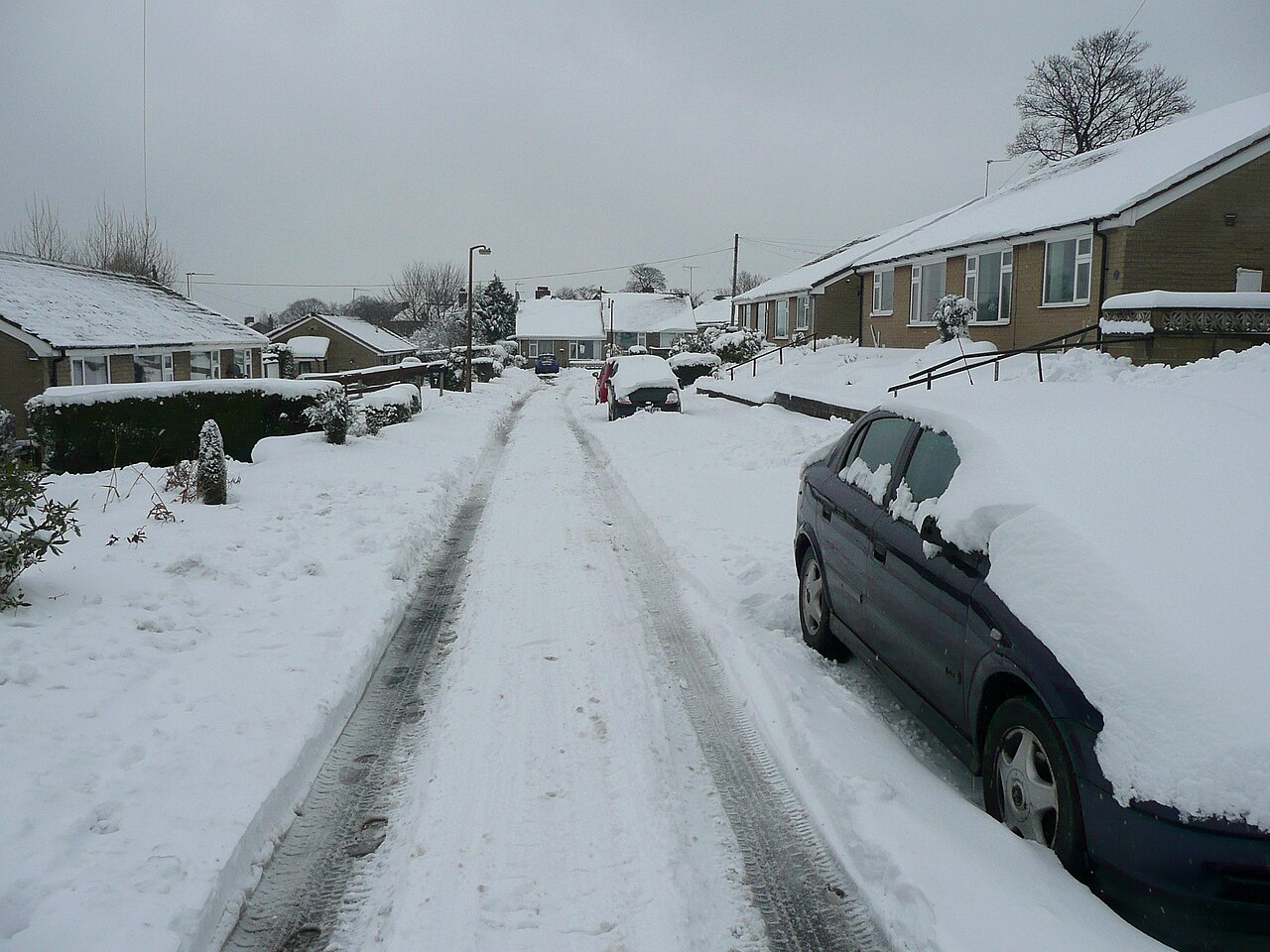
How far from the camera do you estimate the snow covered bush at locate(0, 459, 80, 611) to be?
6.02 metres

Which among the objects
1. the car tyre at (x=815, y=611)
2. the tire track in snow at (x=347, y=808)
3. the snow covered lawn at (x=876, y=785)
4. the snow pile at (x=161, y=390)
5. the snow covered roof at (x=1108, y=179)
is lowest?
the tire track in snow at (x=347, y=808)

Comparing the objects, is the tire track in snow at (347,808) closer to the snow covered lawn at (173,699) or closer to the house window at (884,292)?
the snow covered lawn at (173,699)

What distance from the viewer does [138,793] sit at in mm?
4078

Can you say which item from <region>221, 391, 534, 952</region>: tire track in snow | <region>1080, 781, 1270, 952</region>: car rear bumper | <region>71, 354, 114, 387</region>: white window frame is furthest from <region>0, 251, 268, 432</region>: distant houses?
<region>1080, 781, 1270, 952</region>: car rear bumper

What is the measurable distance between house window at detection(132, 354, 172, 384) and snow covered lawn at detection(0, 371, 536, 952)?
22776 mm

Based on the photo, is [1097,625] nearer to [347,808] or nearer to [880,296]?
[347,808]

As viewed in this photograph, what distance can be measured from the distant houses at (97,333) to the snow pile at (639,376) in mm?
16035

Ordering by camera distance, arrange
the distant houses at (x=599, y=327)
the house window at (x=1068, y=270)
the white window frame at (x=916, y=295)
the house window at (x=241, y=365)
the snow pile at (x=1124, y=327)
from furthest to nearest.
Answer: the distant houses at (x=599, y=327)
the house window at (x=241, y=365)
the white window frame at (x=916, y=295)
the house window at (x=1068, y=270)
the snow pile at (x=1124, y=327)

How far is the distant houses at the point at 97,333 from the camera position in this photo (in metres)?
25.3

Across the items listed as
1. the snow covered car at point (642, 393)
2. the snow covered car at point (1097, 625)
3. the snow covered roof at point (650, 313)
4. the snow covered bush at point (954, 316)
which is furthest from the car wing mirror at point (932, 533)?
the snow covered roof at point (650, 313)


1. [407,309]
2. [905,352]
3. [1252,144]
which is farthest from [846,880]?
[407,309]

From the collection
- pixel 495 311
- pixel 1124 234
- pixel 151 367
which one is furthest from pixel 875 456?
pixel 495 311

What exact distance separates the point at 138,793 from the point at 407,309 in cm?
10003

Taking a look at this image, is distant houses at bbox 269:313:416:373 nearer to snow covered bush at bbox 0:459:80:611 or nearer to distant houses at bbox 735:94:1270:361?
distant houses at bbox 735:94:1270:361
